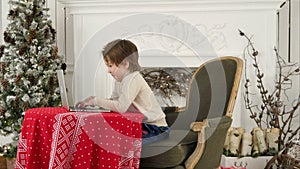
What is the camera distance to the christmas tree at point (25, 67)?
13.0 feet

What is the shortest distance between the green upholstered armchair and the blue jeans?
0.11 ft

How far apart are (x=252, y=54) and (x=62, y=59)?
1748 millimetres

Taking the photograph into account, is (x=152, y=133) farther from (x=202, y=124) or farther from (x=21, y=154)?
(x=21, y=154)

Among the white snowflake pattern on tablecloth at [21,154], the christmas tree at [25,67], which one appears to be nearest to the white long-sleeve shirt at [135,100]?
the white snowflake pattern on tablecloth at [21,154]

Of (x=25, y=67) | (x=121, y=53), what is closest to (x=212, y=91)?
(x=121, y=53)

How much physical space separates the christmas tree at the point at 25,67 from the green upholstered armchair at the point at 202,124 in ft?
4.01

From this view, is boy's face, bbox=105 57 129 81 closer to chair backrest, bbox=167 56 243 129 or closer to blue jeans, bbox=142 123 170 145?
blue jeans, bbox=142 123 170 145

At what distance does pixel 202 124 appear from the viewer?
2.83 meters

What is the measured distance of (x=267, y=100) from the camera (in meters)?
3.96

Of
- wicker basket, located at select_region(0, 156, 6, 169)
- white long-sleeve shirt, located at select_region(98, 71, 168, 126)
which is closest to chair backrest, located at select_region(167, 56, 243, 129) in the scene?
white long-sleeve shirt, located at select_region(98, 71, 168, 126)

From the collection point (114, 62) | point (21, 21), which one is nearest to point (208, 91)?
point (114, 62)

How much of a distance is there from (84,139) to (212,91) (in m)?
1.27

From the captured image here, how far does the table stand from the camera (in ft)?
8.30

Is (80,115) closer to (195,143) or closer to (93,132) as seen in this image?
(93,132)
